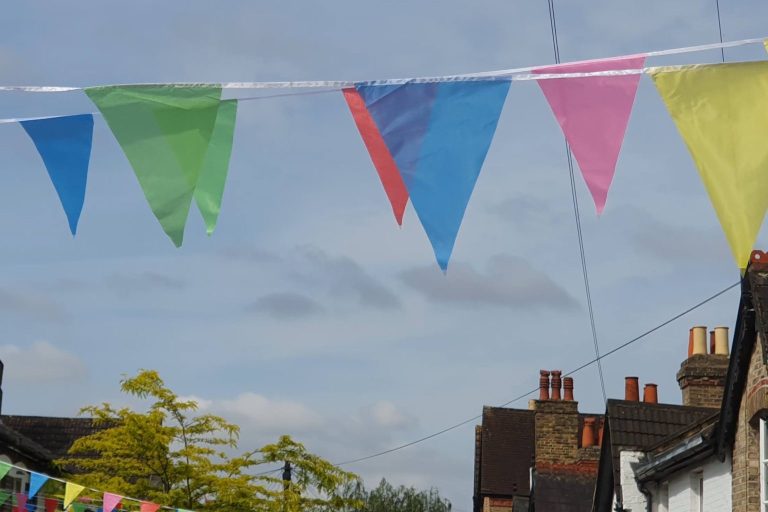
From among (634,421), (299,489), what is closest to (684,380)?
(634,421)

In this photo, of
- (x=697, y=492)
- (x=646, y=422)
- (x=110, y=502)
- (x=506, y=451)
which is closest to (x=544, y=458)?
(x=646, y=422)

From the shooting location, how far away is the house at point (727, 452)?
44.7 ft

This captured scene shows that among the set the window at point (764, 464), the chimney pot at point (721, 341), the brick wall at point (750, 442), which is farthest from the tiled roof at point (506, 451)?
the window at point (764, 464)

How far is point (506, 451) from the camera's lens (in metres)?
38.2

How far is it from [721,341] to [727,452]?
6738 millimetres

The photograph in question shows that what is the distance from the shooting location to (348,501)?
21344 millimetres

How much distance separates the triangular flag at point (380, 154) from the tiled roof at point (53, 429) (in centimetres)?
2204

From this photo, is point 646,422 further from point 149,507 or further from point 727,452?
point 149,507

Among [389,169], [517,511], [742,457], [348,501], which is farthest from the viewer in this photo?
[517,511]

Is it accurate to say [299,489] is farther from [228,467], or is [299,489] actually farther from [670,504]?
[670,504]

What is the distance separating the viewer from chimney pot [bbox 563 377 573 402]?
28969 millimetres

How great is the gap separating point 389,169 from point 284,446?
1277 centimetres

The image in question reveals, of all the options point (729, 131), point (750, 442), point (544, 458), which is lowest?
point (750, 442)

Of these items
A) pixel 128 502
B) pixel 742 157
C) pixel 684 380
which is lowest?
pixel 128 502
